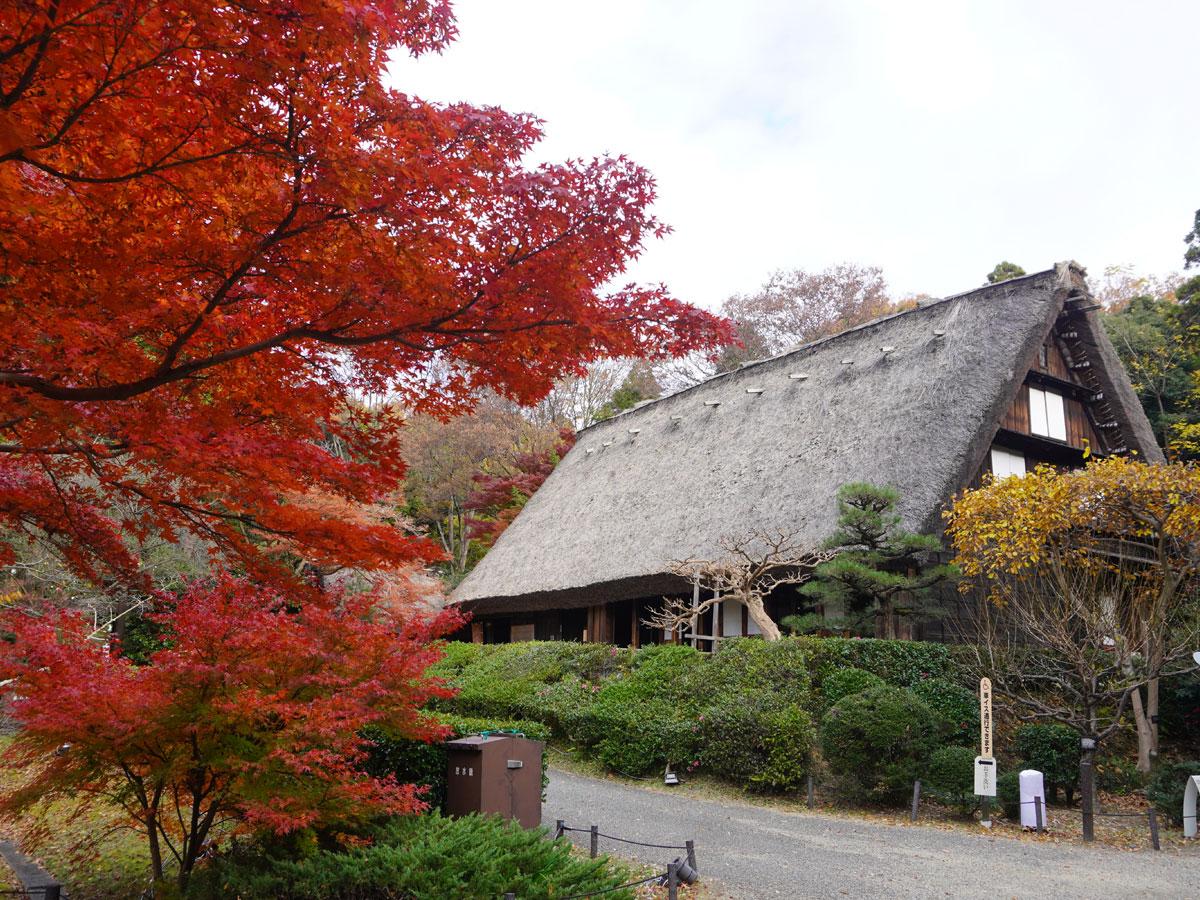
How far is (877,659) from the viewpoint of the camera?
10555mm

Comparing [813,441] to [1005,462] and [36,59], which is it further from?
[36,59]

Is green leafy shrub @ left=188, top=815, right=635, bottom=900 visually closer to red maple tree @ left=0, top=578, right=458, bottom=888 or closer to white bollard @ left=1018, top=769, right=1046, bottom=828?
red maple tree @ left=0, top=578, right=458, bottom=888

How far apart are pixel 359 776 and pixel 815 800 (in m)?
6.07

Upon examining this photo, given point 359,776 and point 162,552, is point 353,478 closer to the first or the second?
point 359,776

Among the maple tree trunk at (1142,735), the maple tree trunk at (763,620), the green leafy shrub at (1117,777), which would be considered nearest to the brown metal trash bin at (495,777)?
the maple tree trunk at (763,620)

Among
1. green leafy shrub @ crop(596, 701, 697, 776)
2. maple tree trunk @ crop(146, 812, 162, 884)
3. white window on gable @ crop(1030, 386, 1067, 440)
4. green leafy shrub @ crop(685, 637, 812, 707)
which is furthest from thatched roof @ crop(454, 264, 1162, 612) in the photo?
maple tree trunk @ crop(146, 812, 162, 884)

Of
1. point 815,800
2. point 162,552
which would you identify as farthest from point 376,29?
point 162,552

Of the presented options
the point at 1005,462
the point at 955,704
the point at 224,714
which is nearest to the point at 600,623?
the point at 955,704

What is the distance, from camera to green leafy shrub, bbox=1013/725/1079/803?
9.52m

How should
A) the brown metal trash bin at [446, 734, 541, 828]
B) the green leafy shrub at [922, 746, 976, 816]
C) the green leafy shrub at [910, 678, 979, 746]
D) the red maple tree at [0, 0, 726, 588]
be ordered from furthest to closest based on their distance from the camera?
the green leafy shrub at [910, 678, 979, 746] < the green leafy shrub at [922, 746, 976, 816] < the brown metal trash bin at [446, 734, 541, 828] < the red maple tree at [0, 0, 726, 588]

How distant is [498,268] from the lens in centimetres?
440

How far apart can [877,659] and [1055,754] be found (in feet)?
7.08

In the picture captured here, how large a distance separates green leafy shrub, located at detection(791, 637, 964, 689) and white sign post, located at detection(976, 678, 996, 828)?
67.2 inches

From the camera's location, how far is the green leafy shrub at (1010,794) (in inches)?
352
